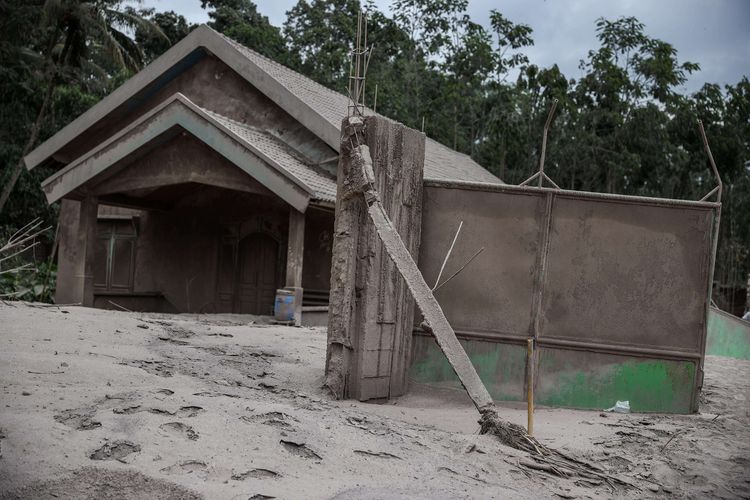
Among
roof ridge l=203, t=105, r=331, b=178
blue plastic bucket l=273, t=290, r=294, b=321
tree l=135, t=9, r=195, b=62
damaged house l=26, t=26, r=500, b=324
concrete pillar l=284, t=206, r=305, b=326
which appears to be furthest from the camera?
tree l=135, t=9, r=195, b=62

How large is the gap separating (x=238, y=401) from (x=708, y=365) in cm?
840

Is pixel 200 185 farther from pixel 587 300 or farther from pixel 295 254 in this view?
pixel 587 300

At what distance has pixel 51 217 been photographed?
2566cm

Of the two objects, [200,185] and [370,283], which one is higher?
[200,185]

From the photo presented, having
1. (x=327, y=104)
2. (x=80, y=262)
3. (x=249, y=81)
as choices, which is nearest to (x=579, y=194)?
(x=249, y=81)

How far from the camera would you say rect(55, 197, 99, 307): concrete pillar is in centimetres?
1424

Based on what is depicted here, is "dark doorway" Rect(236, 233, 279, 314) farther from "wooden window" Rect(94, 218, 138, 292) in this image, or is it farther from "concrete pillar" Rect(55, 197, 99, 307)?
"concrete pillar" Rect(55, 197, 99, 307)

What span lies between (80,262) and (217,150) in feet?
12.5

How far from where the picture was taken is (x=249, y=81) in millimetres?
15695

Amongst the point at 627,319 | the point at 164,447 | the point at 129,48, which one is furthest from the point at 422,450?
the point at 129,48

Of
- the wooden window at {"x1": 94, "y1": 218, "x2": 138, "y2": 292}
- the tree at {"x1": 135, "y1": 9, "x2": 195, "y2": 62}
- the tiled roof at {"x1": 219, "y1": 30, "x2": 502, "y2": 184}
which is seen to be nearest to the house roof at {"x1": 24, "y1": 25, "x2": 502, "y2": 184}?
the tiled roof at {"x1": 219, "y1": 30, "x2": 502, "y2": 184}

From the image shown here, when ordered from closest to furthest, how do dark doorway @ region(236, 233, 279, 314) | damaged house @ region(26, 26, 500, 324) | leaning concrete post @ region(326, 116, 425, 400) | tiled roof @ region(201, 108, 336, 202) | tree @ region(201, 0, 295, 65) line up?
1. leaning concrete post @ region(326, 116, 425, 400)
2. tiled roof @ region(201, 108, 336, 202)
3. damaged house @ region(26, 26, 500, 324)
4. dark doorway @ region(236, 233, 279, 314)
5. tree @ region(201, 0, 295, 65)

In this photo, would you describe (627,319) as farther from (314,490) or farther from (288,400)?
(314,490)

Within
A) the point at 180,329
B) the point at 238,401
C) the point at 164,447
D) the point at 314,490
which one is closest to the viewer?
the point at 314,490
